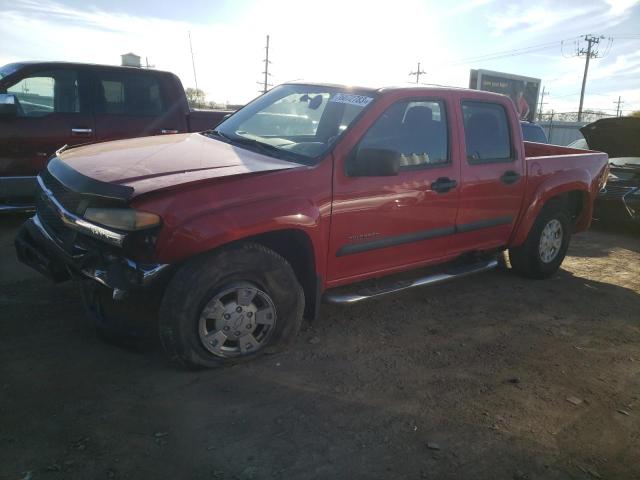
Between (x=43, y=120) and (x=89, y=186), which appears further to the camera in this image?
(x=43, y=120)

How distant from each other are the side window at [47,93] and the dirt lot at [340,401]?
2602 millimetres

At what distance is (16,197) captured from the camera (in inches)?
229

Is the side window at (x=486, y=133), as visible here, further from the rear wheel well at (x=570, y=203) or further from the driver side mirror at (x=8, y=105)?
the driver side mirror at (x=8, y=105)

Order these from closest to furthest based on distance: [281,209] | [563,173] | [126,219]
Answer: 1. [126,219]
2. [281,209]
3. [563,173]

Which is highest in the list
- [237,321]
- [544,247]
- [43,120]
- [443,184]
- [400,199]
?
[43,120]

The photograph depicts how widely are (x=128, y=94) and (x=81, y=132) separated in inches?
33.4

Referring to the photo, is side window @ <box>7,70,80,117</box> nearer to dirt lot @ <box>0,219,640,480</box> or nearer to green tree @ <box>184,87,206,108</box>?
green tree @ <box>184,87,206,108</box>

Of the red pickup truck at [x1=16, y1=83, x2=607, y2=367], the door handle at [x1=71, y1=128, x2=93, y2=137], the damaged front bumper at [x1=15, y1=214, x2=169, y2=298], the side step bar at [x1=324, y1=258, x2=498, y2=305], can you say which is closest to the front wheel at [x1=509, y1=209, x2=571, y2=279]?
the red pickup truck at [x1=16, y1=83, x2=607, y2=367]

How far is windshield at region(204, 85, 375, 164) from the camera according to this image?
3.51 meters

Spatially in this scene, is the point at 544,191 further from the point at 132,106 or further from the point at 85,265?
the point at 132,106

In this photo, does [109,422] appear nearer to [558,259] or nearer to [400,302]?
[400,302]

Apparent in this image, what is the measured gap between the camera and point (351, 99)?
369 cm

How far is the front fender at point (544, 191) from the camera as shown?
4.81 m

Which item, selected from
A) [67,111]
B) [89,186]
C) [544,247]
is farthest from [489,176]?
[67,111]
